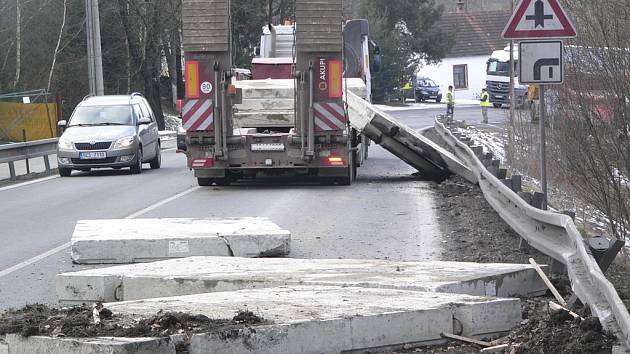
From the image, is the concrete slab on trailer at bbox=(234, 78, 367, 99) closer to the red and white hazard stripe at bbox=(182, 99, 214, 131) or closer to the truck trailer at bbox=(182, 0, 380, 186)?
the truck trailer at bbox=(182, 0, 380, 186)

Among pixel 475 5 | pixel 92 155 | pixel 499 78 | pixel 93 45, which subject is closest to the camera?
pixel 92 155

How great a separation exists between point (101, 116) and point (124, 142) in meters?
1.48

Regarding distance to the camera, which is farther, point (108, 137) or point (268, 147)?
point (108, 137)

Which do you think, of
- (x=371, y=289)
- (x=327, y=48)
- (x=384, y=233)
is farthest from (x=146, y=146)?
(x=371, y=289)

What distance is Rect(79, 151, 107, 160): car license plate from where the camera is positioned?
77.4 feet

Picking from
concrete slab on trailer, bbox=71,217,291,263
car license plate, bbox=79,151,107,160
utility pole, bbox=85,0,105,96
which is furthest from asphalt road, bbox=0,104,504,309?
utility pole, bbox=85,0,105,96

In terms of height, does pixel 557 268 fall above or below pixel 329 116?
below

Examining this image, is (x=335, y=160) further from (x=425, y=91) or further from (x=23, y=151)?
(x=425, y=91)

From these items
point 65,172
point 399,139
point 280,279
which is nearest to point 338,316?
point 280,279

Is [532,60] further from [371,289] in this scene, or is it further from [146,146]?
[146,146]

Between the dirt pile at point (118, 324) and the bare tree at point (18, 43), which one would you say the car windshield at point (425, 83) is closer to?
the bare tree at point (18, 43)

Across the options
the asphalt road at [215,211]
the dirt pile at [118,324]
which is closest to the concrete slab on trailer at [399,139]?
the asphalt road at [215,211]

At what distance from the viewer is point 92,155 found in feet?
77.5

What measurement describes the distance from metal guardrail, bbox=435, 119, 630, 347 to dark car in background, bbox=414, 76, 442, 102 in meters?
69.3
